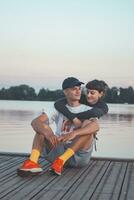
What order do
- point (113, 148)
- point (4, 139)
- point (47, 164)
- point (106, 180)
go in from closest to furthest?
point (106, 180)
point (47, 164)
point (113, 148)
point (4, 139)

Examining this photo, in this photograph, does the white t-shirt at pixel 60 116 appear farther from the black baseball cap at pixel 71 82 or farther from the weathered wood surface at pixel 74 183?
the weathered wood surface at pixel 74 183

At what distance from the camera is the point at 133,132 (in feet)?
65.6

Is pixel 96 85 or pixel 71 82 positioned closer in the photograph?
pixel 71 82

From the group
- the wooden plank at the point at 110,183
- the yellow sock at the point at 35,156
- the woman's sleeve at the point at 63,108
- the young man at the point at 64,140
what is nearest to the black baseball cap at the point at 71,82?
the young man at the point at 64,140

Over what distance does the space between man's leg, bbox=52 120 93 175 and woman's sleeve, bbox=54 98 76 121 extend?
6.7 inches

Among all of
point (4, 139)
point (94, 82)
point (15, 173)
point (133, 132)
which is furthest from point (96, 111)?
point (133, 132)

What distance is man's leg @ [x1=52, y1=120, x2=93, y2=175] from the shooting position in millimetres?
5504

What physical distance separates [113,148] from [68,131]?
8912 millimetres

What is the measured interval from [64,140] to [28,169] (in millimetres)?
517

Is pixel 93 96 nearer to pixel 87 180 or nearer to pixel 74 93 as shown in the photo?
pixel 74 93

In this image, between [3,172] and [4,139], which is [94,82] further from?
[4,139]

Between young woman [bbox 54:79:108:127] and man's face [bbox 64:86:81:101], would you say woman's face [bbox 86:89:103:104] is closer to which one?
young woman [bbox 54:79:108:127]

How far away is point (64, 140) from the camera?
5.61m

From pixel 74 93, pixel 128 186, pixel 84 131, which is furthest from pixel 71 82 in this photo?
pixel 128 186
